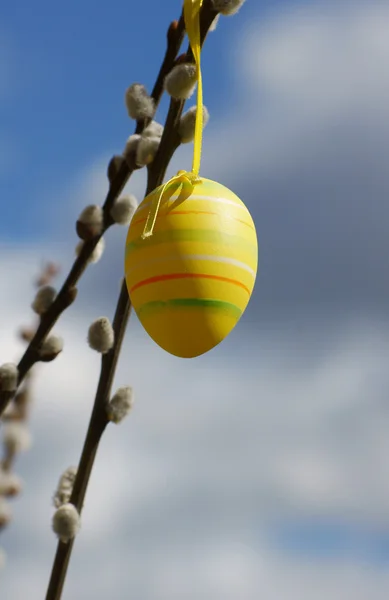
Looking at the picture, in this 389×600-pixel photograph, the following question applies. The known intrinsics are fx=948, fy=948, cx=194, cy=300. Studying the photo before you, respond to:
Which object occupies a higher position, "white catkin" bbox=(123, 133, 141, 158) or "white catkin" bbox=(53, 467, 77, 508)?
"white catkin" bbox=(123, 133, 141, 158)

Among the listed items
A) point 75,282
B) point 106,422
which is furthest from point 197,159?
point 106,422

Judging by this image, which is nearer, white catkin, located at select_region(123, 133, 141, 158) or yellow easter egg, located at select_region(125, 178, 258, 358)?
yellow easter egg, located at select_region(125, 178, 258, 358)

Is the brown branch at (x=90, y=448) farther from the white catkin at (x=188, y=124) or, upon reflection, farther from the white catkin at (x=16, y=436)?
the white catkin at (x=188, y=124)

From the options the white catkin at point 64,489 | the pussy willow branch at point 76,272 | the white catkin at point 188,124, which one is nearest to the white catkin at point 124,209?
the pussy willow branch at point 76,272

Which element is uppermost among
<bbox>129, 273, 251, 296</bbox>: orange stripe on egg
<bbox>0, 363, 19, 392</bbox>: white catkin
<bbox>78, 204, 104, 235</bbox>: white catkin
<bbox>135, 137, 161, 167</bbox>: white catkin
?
<bbox>135, 137, 161, 167</bbox>: white catkin

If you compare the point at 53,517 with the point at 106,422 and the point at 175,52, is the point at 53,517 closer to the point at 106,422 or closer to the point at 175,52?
the point at 106,422

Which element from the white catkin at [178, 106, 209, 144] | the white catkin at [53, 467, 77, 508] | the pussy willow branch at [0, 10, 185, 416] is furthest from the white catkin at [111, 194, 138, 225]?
the white catkin at [53, 467, 77, 508]

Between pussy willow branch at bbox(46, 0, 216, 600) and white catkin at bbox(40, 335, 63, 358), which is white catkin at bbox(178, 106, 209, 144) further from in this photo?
white catkin at bbox(40, 335, 63, 358)
